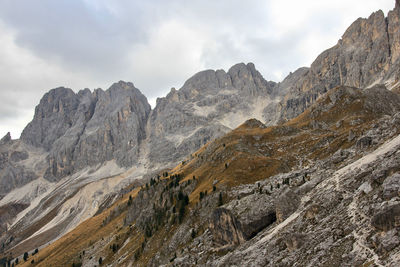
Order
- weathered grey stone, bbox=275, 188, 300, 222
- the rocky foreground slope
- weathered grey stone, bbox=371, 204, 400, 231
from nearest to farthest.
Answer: weathered grey stone, bbox=371, 204, 400, 231
the rocky foreground slope
weathered grey stone, bbox=275, 188, 300, 222

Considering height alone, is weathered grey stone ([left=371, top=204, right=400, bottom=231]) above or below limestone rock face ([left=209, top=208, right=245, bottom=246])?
above

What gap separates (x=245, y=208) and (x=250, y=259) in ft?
50.6

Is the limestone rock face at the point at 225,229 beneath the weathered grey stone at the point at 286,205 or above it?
beneath

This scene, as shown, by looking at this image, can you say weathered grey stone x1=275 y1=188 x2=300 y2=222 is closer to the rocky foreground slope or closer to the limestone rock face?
the rocky foreground slope

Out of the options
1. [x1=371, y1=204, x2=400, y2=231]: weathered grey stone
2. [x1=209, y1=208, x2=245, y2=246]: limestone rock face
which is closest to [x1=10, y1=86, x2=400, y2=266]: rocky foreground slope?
[x1=371, y1=204, x2=400, y2=231]: weathered grey stone

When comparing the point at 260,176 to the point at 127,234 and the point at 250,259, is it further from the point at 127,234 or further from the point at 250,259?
the point at 127,234

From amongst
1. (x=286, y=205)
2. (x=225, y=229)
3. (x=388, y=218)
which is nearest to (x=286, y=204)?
(x=286, y=205)

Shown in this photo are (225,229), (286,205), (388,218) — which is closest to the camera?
(388,218)

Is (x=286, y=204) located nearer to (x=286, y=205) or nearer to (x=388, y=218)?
(x=286, y=205)

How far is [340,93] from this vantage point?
12431cm

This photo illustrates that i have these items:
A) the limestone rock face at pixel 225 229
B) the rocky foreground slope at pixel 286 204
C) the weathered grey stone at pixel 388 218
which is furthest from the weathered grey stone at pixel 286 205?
the weathered grey stone at pixel 388 218

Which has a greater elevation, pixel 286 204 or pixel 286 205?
pixel 286 204

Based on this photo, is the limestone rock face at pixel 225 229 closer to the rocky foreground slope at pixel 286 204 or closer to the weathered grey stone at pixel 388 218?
the rocky foreground slope at pixel 286 204

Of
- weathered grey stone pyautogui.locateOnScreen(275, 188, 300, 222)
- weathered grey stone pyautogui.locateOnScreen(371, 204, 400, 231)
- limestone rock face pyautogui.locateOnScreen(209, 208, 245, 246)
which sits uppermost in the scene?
weathered grey stone pyautogui.locateOnScreen(371, 204, 400, 231)
